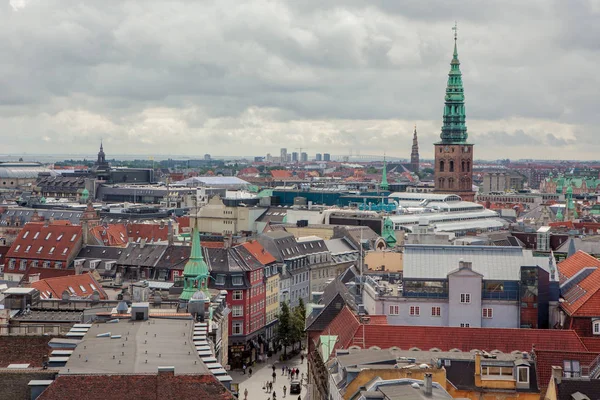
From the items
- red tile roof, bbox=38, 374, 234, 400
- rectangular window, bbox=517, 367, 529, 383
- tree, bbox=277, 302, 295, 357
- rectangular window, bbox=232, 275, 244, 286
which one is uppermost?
red tile roof, bbox=38, 374, 234, 400

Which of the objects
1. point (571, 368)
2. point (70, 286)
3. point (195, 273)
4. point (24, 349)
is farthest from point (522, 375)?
point (70, 286)

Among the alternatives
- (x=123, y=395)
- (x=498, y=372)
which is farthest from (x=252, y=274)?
(x=123, y=395)

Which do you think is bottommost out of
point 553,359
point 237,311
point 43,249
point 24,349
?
point 237,311

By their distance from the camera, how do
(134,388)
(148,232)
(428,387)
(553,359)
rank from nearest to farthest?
1. (134,388)
2. (428,387)
3. (553,359)
4. (148,232)

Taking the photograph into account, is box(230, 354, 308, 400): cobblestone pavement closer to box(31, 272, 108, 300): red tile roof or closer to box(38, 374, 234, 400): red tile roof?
box(31, 272, 108, 300): red tile roof

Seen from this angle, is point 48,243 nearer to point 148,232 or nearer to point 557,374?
point 148,232

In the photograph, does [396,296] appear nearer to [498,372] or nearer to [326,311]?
[326,311]

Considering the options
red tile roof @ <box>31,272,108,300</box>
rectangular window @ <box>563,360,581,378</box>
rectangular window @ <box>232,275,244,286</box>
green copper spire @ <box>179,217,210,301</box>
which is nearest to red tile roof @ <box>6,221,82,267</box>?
rectangular window @ <box>232,275,244,286</box>
